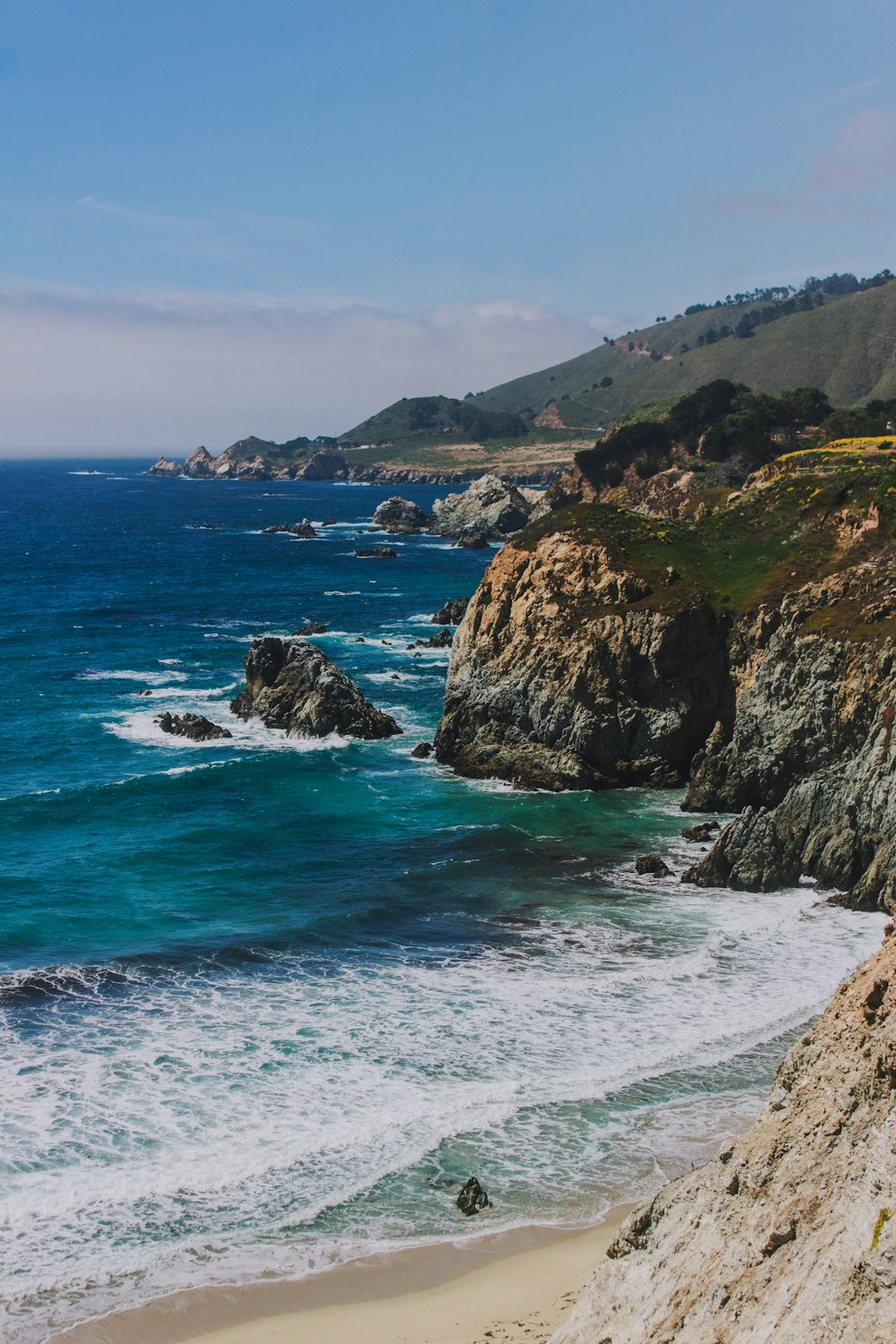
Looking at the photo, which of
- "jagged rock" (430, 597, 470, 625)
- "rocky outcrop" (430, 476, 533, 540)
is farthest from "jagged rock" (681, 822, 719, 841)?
"rocky outcrop" (430, 476, 533, 540)

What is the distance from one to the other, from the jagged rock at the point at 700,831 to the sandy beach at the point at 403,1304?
21741mm

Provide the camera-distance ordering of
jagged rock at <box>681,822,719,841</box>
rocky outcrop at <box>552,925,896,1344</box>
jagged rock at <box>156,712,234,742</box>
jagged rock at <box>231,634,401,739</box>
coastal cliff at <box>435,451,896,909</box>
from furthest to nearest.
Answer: jagged rock at <box>231,634,401,739</box> → jagged rock at <box>156,712,234,742</box> → jagged rock at <box>681,822,719,841</box> → coastal cliff at <box>435,451,896,909</box> → rocky outcrop at <box>552,925,896,1344</box>

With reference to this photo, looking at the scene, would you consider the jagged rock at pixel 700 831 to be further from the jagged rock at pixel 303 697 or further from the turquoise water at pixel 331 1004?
the jagged rock at pixel 303 697

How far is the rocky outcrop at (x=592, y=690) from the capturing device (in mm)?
46750

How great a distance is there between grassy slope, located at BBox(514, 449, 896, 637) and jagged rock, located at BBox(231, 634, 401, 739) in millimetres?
11324

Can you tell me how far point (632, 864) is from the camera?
3812cm

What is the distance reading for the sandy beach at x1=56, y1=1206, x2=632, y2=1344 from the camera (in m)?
17.1

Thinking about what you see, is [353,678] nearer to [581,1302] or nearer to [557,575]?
[557,575]

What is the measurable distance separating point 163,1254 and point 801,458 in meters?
66.8

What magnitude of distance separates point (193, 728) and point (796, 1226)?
47.4 metres

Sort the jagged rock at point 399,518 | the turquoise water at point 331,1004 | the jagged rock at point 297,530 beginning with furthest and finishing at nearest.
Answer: the jagged rock at point 399,518, the jagged rock at point 297,530, the turquoise water at point 331,1004

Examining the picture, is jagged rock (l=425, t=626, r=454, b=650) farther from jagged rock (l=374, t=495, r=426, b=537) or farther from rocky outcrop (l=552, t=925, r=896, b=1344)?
jagged rock (l=374, t=495, r=426, b=537)

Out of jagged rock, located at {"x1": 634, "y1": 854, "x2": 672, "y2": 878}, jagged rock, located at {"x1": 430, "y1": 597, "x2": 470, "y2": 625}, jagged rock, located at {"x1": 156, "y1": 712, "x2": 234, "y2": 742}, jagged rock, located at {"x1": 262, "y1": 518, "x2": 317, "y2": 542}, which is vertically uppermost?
jagged rock, located at {"x1": 262, "y1": 518, "x2": 317, "y2": 542}

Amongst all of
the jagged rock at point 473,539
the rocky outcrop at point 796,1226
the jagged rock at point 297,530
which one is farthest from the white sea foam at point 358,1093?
the jagged rock at point 297,530
